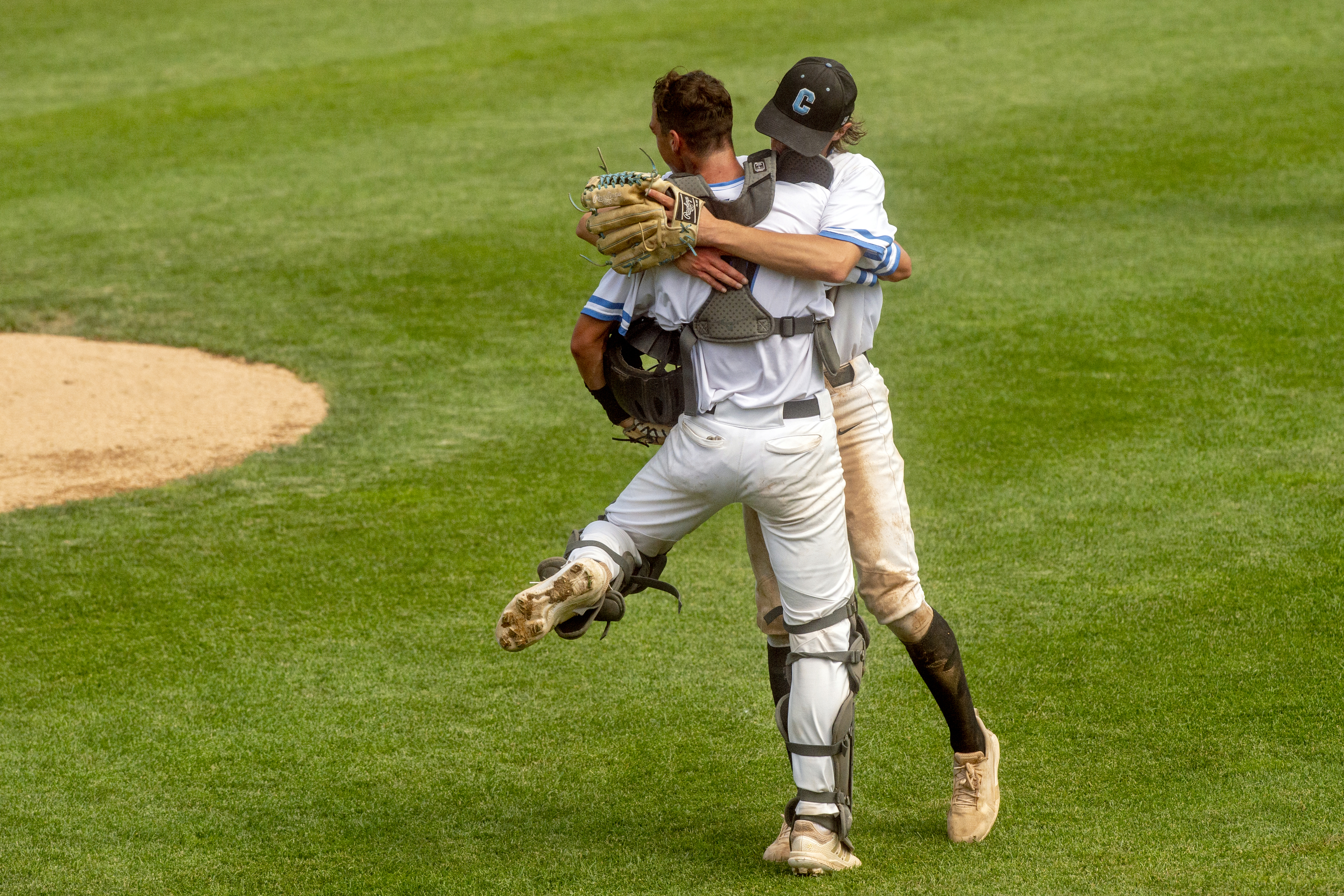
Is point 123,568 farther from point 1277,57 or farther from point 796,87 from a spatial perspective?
point 1277,57

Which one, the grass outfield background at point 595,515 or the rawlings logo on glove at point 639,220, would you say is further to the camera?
the grass outfield background at point 595,515

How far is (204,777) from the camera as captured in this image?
4902mm

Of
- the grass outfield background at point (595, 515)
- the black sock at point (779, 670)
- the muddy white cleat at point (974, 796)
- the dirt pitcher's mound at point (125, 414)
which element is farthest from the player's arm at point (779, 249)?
the dirt pitcher's mound at point (125, 414)

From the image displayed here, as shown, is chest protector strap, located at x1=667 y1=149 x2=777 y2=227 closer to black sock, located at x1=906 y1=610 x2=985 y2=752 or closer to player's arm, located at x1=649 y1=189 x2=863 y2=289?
player's arm, located at x1=649 y1=189 x2=863 y2=289

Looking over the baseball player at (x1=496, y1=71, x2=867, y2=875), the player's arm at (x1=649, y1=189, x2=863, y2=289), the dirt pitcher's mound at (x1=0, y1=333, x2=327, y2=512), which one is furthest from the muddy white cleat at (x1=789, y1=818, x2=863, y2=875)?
the dirt pitcher's mound at (x1=0, y1=333, x2=327, y2=512)

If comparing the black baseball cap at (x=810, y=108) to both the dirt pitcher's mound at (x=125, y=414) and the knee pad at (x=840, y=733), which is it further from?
the dirt pitcher's mound at (x=125, y=414)

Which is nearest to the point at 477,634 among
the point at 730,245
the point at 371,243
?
the point at 730,245

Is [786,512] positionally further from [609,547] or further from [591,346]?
[591,346]

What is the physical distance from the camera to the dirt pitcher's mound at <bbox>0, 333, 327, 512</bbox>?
26.5 feet

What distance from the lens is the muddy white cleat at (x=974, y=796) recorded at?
14.2ft

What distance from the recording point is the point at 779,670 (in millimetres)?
4512

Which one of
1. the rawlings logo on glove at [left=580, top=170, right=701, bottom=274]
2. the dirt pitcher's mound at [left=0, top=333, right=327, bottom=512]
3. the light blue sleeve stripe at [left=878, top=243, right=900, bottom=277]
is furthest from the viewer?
the dirt pitcher's mound at [left=0, top=333, right=327, bottom=512]

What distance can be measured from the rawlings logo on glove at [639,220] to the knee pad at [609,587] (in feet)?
2.44

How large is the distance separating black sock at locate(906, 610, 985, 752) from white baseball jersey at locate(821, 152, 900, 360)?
82 centimetres
